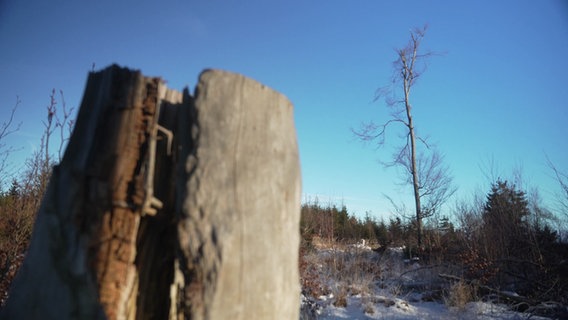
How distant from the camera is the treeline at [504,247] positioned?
5406 mm

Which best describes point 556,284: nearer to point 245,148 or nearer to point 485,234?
point 485,234

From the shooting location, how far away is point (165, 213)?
3.51 ft

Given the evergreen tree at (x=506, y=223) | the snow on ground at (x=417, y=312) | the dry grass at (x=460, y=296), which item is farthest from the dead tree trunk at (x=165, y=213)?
the evergreen tree at (x=506, y=223)

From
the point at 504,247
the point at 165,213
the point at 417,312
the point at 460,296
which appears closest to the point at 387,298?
the point at 417,312

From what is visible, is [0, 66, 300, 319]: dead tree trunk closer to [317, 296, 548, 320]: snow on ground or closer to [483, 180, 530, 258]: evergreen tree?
[317, 296, 548, 320]: snow on ground

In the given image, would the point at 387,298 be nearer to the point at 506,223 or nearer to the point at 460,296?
the point at 460,296

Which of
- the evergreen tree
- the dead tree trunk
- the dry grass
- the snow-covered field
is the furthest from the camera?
the evergreen tree

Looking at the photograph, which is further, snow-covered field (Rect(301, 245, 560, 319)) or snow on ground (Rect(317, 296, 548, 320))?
snow-covered field (Rect(301, 245, 560, 319))

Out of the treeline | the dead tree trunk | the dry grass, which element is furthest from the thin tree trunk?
the dead tree trunk

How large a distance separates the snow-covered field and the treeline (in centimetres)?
56

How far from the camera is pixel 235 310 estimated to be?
3.06 ft

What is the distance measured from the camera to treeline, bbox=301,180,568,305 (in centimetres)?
541

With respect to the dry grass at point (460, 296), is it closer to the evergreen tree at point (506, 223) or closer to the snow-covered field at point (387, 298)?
the snow-covered field at point (387, 298)

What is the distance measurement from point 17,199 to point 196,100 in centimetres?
564
